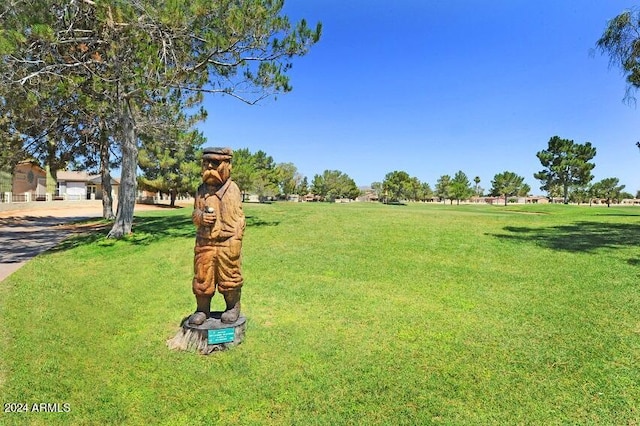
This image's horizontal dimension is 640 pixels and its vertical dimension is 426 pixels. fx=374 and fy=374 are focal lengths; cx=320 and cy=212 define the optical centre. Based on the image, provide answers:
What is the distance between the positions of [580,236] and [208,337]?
11.3 meters

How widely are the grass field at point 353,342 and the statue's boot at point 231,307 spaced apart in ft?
1.29

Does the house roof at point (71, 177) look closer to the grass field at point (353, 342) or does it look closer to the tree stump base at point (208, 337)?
the grass field at point (353, 342)

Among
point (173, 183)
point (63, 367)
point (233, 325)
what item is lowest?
point (63, 367)

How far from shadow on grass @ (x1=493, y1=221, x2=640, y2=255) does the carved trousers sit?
838 centimetres

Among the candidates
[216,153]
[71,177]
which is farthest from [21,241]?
[71,177]

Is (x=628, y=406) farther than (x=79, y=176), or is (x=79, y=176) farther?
(x=79, y=176)

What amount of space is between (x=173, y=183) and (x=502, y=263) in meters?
33.8

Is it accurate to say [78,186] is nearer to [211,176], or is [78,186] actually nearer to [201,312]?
[201,312]

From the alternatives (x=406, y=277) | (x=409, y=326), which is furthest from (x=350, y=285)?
(x=409, y=326)

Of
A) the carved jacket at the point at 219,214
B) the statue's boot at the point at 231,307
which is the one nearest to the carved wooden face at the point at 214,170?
the carved jacket at the point at 219,214

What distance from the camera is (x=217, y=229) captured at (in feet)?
15.9

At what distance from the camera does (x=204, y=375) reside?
4281 mm

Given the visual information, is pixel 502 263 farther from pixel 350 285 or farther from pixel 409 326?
pixel 409 326

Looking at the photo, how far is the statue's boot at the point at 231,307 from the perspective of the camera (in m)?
5.03
